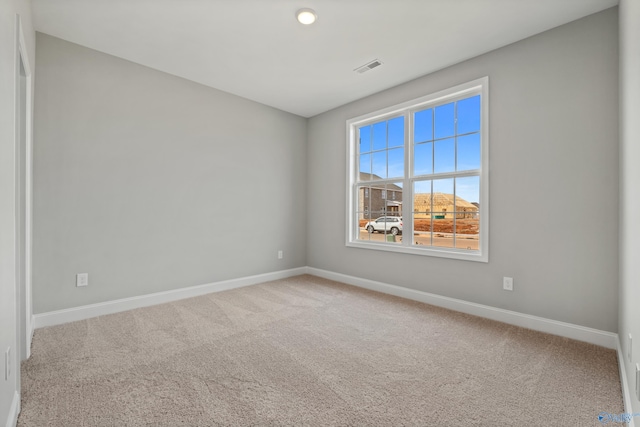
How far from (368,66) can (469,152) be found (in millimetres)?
1427

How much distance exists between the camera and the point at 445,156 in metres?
3.41

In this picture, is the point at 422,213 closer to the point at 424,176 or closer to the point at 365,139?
the point at 424,176

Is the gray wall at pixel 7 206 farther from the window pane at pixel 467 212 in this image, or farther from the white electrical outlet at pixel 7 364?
the window pane at pixel 467 212

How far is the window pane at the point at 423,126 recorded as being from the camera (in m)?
3.55

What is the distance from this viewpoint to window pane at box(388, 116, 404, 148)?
12.6 ft

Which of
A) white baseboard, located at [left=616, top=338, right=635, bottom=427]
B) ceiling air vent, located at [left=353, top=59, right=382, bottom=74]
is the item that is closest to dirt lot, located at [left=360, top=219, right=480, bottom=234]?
white baseboard, located at [left=616, top=338, right=635, bottom=427]

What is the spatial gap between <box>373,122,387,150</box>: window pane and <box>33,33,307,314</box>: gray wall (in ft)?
4.74

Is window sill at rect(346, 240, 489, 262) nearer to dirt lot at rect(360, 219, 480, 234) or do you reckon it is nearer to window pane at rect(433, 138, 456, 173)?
dirt lot at rect(360, 219, 480, 234)

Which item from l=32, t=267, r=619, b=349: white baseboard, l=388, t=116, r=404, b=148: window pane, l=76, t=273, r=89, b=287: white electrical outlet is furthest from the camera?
l=388, t=116, r=404, b=148: window pane

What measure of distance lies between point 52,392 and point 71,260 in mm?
1478

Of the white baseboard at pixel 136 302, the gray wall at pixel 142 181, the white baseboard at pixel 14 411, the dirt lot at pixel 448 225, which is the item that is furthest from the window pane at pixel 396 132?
the white baseboard at pixel 14 411

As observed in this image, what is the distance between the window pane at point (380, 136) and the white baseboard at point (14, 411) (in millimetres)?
3955

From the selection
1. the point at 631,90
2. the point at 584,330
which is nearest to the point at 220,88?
the point at 631,90

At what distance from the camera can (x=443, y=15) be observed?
8.00ft
